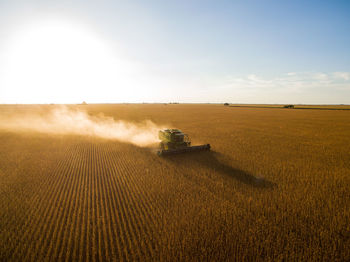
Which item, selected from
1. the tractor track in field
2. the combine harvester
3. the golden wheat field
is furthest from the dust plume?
the tractor track in field

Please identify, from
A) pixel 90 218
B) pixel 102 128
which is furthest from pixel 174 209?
pixel 102 128

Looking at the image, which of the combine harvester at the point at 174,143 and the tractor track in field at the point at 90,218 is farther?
the combine harvester at the point at 174,143

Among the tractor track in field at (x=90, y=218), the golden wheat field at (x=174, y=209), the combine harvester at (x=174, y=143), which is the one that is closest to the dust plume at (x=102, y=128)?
the combine harvester at (x=174, y=143)

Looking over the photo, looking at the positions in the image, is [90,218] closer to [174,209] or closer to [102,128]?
[174,209]

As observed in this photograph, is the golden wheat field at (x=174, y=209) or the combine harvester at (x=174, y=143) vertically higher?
the combine harvester at (x=174, y=143)

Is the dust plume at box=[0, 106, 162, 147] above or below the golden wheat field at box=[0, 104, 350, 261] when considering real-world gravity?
above

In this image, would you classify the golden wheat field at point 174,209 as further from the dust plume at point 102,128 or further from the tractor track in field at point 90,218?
the dust plume at point 102,128

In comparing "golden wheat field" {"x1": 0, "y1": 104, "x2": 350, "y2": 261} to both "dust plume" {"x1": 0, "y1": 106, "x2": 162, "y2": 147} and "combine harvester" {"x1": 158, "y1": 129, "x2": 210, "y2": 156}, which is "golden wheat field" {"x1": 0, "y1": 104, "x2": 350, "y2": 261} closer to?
"combine harvester" {"x1": 158, "y1": 129, "x2": 210, "y2": 156}

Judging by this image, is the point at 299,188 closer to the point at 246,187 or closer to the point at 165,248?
the point at 246,187
